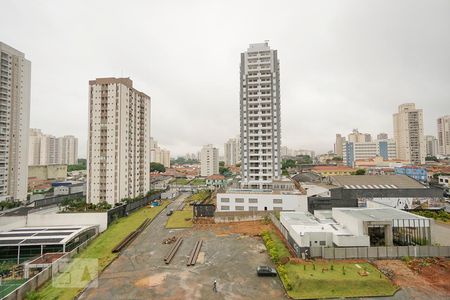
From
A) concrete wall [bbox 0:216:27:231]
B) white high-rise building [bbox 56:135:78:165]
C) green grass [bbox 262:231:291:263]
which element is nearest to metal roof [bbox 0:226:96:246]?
concrete wall [bbox 0:216:27:231]

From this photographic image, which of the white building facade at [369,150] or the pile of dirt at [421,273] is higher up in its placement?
the white building facade at [369,150]

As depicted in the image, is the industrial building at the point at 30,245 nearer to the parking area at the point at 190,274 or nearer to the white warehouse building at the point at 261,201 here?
the parking area at the point at 190,274

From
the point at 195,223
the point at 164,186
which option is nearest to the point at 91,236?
the point at 195,223

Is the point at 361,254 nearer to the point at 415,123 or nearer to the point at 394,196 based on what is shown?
the point at 394,196

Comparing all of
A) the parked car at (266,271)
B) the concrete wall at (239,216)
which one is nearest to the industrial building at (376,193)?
the concrete wall at (239,216)

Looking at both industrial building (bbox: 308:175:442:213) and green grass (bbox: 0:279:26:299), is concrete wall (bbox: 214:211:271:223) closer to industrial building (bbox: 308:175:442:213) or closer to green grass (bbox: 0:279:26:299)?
industrial building (bbox: 308:175:442:213)

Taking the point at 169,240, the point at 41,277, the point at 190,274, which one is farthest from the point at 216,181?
the point at 41,277
